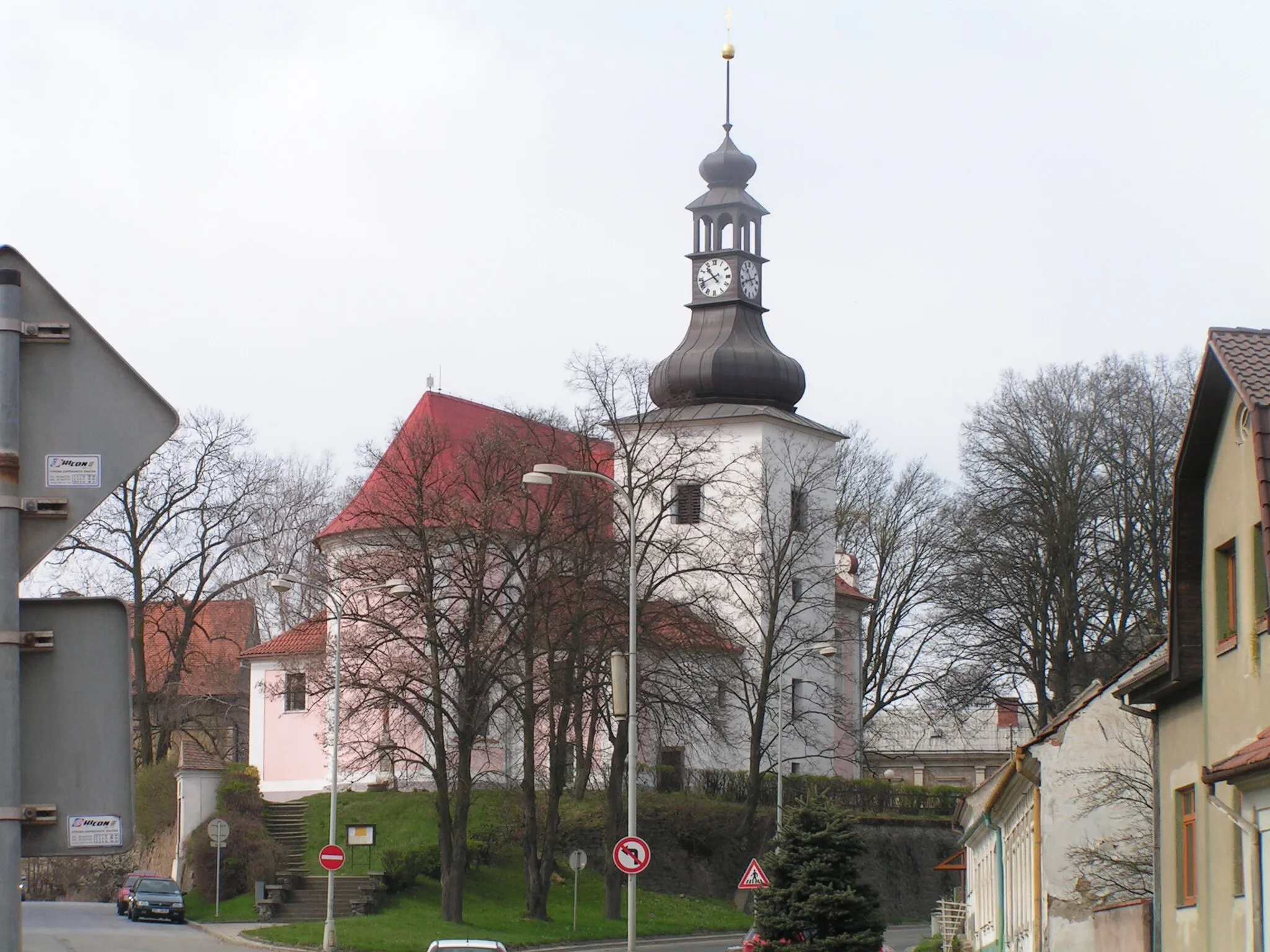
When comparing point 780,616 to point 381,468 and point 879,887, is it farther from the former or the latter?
point 381,468

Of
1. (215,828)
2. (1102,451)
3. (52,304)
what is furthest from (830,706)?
(52,304)

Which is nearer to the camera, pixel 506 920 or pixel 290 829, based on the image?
pixel 506 920

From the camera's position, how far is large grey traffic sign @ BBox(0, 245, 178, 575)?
3943 millimetres

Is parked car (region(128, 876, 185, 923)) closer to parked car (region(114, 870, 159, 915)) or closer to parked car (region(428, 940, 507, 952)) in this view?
parked car (region(114, 870, 159, 915))

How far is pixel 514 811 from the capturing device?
51.5 meters

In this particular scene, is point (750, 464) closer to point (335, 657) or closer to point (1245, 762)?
point (335, 657)

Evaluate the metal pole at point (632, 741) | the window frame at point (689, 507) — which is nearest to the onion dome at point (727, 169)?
the window frame at point (689, 507)

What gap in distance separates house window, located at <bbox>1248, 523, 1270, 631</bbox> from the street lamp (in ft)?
88.0

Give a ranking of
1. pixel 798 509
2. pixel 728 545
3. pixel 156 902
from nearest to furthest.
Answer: pixel 156 902 < pixel 728 545 < pixel 798 509

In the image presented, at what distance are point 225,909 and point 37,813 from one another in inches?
1773

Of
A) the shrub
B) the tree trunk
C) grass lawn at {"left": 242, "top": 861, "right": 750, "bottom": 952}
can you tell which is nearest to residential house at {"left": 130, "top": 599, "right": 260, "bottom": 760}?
the shrub

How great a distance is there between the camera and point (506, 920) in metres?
43.8

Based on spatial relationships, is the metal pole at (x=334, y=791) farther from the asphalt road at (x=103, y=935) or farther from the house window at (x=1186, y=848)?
the house window at (x=1186, y=848)

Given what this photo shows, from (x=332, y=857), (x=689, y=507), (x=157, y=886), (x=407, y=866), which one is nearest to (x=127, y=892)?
(x=157, y=886)
